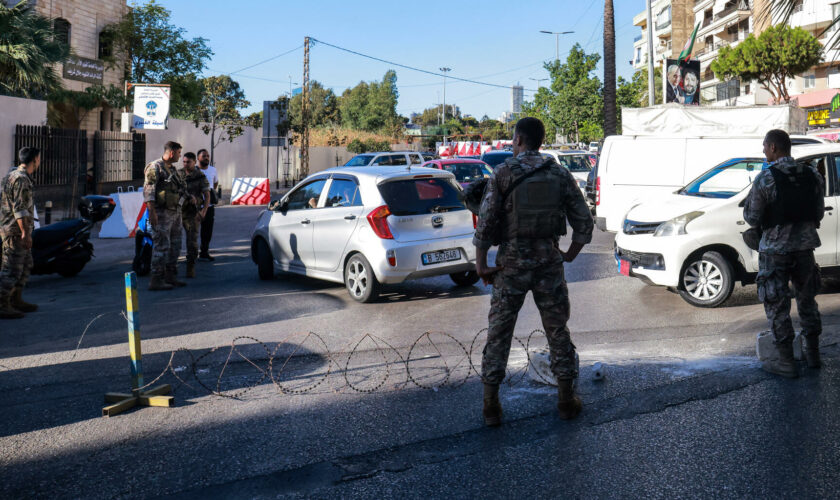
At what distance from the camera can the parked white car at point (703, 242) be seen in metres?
8.76

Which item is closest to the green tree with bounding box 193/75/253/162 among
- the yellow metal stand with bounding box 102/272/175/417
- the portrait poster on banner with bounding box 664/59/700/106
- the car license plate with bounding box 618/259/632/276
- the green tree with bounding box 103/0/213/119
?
the green tree with bounding box 103/0/213/119

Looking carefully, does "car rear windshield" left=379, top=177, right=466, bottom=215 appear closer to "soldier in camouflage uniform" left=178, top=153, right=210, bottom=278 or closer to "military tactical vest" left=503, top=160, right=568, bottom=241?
"soldier in camouflage uniform" left=178, top=153, right=210, bottom=278

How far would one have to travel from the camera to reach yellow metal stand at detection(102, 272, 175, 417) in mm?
5258

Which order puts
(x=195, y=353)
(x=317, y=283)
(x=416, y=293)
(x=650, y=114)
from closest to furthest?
(x=195, y=353) → (x=416, y=293) → (x=317, y=283) → (x=650, y=114)

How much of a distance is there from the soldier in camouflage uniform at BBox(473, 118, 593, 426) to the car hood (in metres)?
4.64

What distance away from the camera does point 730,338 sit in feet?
23.8

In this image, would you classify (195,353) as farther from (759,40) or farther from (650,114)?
(759,40)

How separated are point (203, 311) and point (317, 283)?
2367 mm

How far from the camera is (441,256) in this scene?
9438 mm

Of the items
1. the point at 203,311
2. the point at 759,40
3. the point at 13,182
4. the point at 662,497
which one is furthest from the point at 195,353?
the point at 759,40

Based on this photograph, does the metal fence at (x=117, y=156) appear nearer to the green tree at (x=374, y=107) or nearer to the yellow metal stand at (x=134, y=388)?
the yellow metal stand at (x=134, y=388)

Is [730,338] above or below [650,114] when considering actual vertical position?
below

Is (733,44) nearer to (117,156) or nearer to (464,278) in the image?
(117,156)

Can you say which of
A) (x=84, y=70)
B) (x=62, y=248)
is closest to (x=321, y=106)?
(x=84, y=70)
